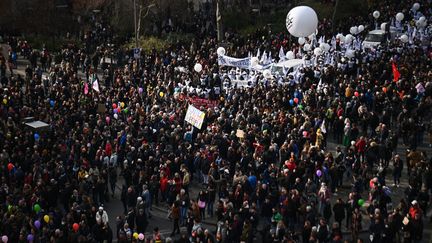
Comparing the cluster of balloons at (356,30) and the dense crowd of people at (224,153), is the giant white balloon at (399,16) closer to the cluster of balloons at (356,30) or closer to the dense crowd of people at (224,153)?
the cluster of balloons at (356,30)

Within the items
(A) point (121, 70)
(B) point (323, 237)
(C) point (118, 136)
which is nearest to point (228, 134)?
(C) point (118, 136)

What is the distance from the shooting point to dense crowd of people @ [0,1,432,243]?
18297 millimetres

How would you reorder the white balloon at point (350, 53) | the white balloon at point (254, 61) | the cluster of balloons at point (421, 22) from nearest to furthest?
the white balloon at point (350, 53) < the white balloon at point (254, 61) < the cluster of balloons at point (421, 22)

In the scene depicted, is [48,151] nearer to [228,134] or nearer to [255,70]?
[228,134]

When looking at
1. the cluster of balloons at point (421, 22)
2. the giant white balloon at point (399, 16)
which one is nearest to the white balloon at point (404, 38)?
the cluster of balloons at point (421, 22)

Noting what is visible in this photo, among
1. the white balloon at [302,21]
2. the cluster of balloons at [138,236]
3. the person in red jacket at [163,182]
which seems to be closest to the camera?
the cluster of balloons at [138,236]

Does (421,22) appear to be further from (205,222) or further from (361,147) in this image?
(205,222)

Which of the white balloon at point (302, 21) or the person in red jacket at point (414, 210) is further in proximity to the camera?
the white balloon at point (302, 21)

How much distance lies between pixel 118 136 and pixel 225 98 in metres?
6.01

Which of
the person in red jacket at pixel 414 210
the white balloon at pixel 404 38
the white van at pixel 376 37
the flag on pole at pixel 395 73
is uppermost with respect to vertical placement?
the white balloon at pixel 404 38

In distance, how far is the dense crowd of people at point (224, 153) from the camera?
60.0 ft

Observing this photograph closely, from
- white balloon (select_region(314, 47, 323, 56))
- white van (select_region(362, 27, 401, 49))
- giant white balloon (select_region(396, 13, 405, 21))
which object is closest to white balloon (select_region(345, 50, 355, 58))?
white balloon (select_region(314, 47, 323, 56))

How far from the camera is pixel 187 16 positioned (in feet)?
153

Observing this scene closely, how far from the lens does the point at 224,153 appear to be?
23.3 meters
